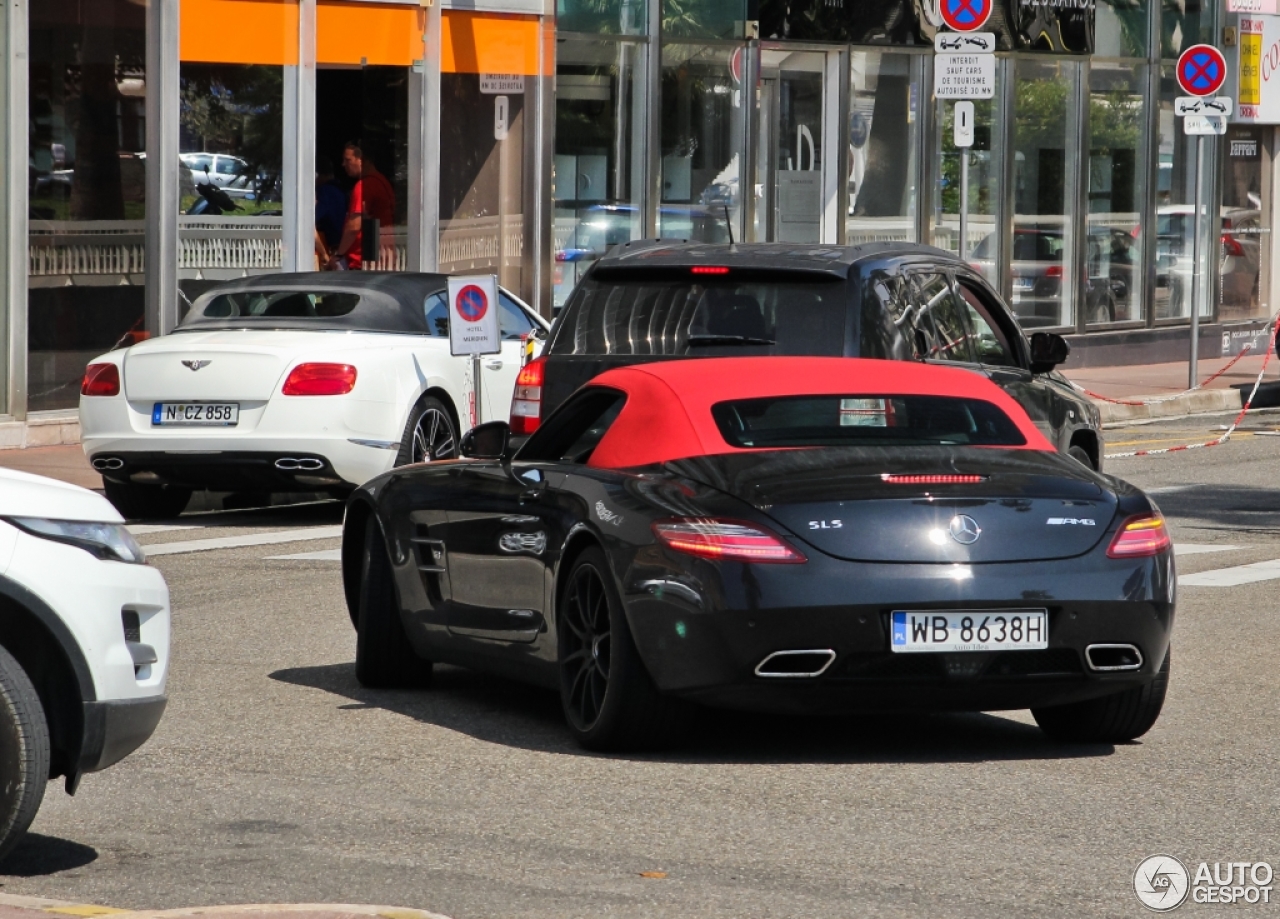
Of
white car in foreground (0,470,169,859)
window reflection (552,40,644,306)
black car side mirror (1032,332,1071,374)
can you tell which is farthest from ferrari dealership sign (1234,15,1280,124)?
white car in foreground (0,470,169,859)

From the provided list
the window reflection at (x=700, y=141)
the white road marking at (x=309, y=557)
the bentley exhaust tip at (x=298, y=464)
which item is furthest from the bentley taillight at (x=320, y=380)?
the window reflection at (x=700, y=141)

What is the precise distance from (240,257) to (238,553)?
8137mm

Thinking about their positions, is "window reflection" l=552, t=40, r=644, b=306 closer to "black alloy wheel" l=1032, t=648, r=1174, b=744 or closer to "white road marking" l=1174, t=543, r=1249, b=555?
"white road marking" l=1174, t=543, r=1249, b=555

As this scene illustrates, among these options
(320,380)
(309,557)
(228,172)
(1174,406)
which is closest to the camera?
(309,557)

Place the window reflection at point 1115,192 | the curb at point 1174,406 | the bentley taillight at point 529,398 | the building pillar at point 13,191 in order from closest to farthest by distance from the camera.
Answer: the bentley taillight at point 529,398 < the building pillar at point 13,191 < the curb at point 1174,406 < the window reflection at point 1115,192

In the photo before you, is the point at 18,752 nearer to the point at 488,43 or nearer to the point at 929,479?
the point at 929,479

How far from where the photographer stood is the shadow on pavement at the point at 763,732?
759 cm

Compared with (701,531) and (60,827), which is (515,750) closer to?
(701,531)

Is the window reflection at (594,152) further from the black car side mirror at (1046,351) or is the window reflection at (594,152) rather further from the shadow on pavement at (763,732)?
the shadow on pavement at (763,732)

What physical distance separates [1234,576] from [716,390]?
5.12 m

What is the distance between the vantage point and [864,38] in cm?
2725

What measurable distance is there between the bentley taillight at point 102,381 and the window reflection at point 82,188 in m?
4.62

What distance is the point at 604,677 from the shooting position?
756cm

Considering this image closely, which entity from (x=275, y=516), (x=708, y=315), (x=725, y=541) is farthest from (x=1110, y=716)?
(x=275, y=516)
